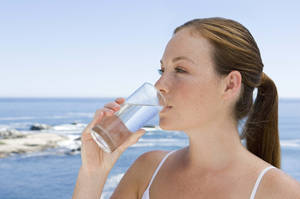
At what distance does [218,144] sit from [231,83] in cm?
28

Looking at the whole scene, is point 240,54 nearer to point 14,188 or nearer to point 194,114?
point 194,114

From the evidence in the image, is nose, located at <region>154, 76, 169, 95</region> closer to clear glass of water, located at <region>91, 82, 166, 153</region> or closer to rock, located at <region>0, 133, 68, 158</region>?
clear glass of water, located at <region>91, 82, 166, 153</region>

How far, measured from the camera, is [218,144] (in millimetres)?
1599

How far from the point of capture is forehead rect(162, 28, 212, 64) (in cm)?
148

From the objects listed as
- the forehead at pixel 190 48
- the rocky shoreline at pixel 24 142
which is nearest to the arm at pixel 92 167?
the forehead at pixel 190 48

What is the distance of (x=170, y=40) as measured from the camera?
5.13 feet

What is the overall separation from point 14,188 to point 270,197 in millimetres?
A: 15661

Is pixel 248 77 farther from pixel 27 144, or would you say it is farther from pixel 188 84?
pixel 27 144

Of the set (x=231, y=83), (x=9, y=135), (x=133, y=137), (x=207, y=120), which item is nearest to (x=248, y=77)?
(x=231, y=83)

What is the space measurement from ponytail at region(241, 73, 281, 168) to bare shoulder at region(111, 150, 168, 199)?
1.56 feet

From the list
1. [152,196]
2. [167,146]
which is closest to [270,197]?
[152,196]

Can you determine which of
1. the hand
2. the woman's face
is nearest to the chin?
the woman's face

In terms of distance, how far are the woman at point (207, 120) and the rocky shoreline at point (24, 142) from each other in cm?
1816

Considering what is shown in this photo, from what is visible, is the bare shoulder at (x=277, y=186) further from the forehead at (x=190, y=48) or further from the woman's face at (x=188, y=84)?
the forehead at (x=190, y=48)
